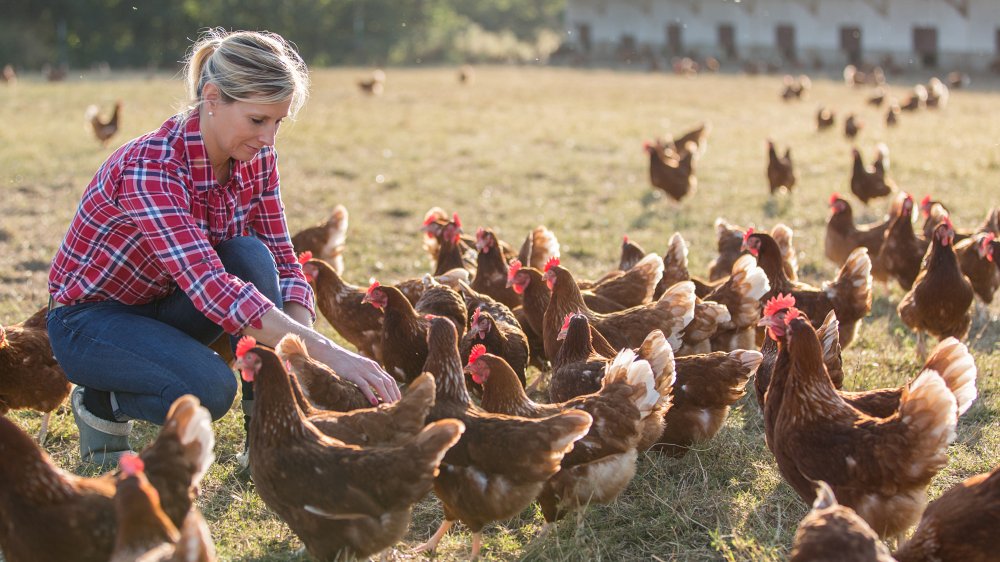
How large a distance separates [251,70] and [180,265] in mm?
739

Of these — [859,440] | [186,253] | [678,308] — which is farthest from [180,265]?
[859,440]

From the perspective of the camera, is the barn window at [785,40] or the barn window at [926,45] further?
the barn window at [785,40]

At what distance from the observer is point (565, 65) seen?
1420 inches

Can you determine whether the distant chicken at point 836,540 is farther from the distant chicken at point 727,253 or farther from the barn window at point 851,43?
the barn window at point 851,43

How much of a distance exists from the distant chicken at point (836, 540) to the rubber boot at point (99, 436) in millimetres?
2673

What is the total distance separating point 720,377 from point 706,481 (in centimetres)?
47

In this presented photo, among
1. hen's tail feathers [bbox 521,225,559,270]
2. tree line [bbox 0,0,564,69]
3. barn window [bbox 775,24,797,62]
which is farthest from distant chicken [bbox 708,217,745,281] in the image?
barn window [bbox 775,24,797,62]

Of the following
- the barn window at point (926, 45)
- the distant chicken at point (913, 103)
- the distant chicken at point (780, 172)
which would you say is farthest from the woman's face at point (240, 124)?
the barn window at point (926, 45)

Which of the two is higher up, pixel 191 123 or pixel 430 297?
pixel 191 123

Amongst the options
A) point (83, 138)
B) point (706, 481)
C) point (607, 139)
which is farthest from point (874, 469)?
point (83, 138)

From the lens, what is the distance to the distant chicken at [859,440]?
10.2ft

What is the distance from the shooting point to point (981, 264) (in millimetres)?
5816

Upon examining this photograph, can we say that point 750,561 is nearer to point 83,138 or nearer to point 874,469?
point 874,469

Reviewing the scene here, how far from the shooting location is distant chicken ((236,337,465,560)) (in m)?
3.00
